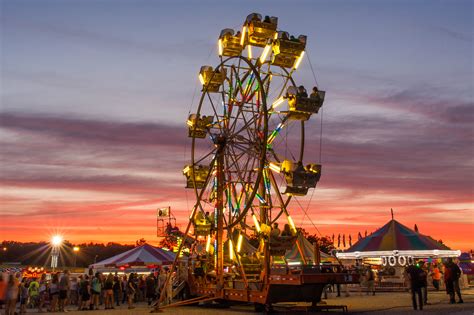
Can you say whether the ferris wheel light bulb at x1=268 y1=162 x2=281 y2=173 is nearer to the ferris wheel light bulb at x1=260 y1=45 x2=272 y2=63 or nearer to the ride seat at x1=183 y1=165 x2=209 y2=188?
the ride seat at x1=183 y1=165 x2=209 y2=188

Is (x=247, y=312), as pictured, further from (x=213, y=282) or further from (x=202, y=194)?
(x=202, y=194)

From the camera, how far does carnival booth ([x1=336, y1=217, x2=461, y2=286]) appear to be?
34.4 meters

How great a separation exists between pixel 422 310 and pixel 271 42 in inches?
483

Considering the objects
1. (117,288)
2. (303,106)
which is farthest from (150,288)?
(303,106)

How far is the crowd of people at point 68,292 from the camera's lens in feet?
56.5

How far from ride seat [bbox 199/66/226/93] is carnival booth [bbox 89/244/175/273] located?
39.4ft

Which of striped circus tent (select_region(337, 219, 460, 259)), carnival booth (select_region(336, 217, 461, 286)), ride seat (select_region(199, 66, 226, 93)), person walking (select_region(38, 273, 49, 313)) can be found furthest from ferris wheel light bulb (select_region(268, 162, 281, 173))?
striped circus tent (select_region(337, 219, 460, 259))

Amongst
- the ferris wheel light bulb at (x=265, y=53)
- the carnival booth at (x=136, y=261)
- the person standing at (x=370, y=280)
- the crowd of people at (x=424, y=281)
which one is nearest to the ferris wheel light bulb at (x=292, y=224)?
the crowd of people at (x=424, y=281)

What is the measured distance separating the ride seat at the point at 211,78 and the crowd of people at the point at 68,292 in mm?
9026

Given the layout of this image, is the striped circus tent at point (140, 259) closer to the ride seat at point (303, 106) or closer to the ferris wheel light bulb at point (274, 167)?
the ferris wheel light bulb at point (274, 167)

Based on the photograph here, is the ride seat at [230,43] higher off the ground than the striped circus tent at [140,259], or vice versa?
the ride seat at [230,43]

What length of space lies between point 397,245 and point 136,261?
53.7 feet

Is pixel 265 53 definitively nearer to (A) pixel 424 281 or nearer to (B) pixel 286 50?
(B) pixel 286 50

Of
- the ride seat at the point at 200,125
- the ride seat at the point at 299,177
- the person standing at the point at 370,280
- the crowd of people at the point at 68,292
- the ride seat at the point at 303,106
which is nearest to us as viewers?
the crowd of people at the point at 68,292
